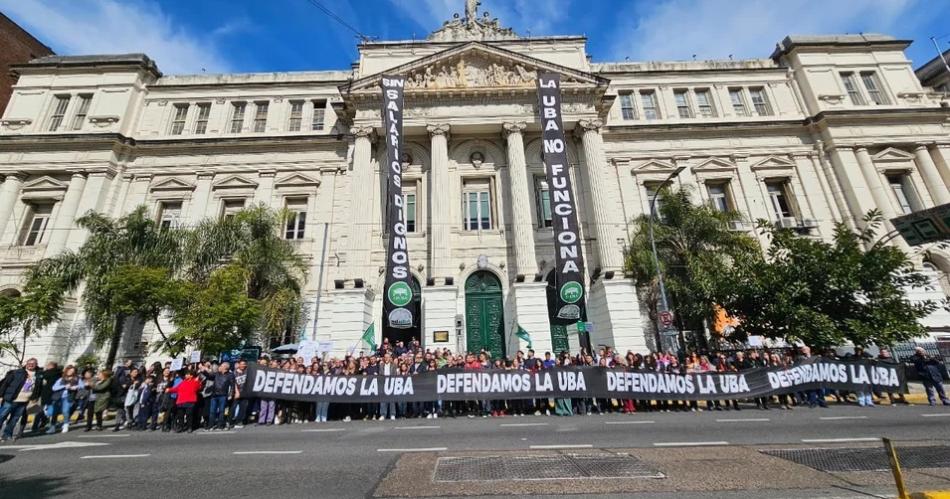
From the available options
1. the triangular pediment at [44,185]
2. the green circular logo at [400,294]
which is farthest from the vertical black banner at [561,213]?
the triangular pediment at [44,185]

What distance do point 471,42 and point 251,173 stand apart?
1477 cm

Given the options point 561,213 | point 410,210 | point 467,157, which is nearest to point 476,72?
point 467,157

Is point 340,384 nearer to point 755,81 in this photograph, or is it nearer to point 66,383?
point 66,383

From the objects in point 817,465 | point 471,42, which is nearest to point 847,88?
point 471,42

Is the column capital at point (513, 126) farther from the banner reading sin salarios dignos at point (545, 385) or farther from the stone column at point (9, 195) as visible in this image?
the stone column at point (9, 195)

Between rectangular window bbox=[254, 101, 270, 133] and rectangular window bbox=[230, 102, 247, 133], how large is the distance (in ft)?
2.68

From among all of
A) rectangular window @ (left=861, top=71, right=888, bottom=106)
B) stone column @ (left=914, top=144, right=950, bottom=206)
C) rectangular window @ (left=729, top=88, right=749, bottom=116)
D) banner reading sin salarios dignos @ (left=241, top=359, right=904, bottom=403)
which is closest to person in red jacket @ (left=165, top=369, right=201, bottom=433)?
banner reading sin salarios dignos @ (left=241, top=359, right=904, bottom=403)

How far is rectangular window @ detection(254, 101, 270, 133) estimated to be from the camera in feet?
83.4

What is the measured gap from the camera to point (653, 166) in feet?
78.3

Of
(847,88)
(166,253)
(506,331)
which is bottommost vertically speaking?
(506,331)

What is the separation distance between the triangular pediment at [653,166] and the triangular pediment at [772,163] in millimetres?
4940

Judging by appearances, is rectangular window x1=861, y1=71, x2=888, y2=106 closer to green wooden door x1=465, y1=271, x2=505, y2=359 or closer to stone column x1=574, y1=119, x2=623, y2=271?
stone column x1=574, y1=119, x2=623, y2=271

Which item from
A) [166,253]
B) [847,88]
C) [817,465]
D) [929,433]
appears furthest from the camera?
[847,88]

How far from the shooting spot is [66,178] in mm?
22625
